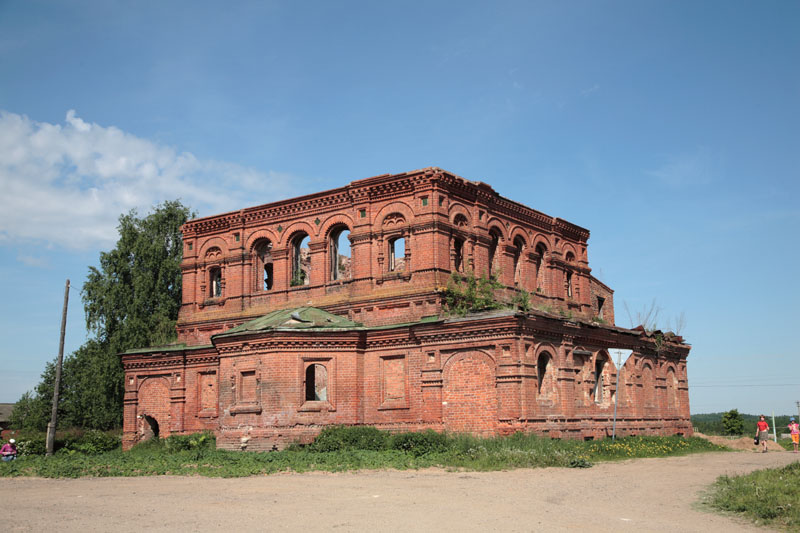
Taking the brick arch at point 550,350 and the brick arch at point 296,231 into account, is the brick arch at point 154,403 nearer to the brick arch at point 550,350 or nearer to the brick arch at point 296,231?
the brick arch at point 296,231

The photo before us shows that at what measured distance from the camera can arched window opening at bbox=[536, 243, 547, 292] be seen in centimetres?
3027

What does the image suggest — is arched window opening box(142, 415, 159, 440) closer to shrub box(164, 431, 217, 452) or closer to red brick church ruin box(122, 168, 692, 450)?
red brick church ruin box(122, 168, 692, 450)

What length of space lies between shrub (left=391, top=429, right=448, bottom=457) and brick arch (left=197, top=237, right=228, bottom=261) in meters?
13.4

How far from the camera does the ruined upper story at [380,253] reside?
25.5 m

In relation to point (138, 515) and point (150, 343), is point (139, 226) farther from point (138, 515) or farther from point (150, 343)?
point (138, 515)

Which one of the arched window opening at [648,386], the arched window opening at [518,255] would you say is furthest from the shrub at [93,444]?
the arched window opening at [648,386]

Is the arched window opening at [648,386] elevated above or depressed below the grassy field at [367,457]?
above

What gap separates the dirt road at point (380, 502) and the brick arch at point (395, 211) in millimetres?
11125

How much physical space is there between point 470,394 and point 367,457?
14.0 ft

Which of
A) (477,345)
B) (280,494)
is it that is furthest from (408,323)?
(280,494)

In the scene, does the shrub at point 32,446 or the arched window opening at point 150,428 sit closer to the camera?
the shrub at point 32,446

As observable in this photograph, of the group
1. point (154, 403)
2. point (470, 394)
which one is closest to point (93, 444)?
point (154, 403)

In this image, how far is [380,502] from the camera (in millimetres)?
12344

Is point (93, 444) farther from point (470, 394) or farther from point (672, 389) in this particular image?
point (672, 389)
